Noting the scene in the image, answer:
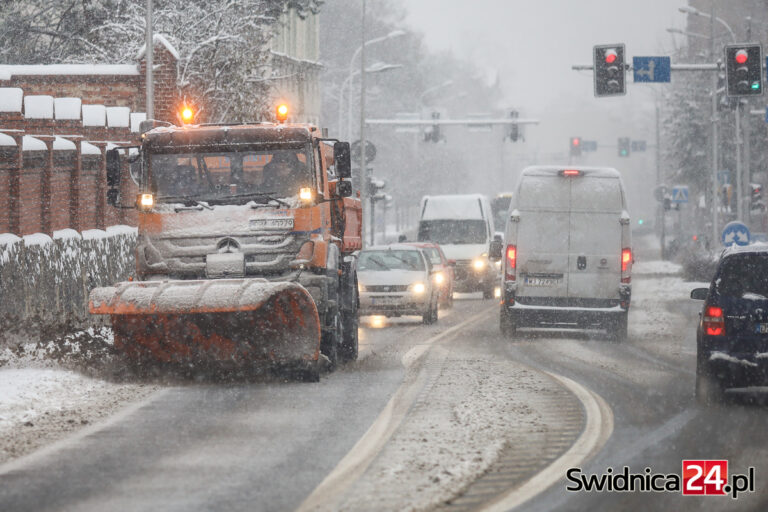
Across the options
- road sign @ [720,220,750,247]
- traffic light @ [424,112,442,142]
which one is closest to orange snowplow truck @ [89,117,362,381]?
road sign @ [720,220,750,247]

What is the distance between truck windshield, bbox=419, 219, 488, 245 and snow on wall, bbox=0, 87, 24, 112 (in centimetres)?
1235

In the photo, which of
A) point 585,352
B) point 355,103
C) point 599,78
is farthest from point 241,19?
point 355,103

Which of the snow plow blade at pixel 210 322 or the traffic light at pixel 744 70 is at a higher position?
the traffic light at pixel 744 70

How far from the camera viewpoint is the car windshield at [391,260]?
2866cm

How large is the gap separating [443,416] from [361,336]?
11.8 m

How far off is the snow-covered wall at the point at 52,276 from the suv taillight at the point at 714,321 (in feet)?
24.5

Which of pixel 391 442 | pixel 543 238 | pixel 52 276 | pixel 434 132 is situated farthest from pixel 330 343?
pixel 434 132

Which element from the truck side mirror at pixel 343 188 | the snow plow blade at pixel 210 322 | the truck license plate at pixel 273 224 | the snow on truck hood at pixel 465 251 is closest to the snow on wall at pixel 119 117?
the snow on truck hood at pixel 465 251

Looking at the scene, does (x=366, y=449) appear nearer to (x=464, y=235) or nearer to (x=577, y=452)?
(x=577, y=452)

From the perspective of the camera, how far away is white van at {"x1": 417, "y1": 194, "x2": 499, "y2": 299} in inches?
1547

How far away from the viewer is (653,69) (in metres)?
34.2

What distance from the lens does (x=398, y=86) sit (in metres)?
116

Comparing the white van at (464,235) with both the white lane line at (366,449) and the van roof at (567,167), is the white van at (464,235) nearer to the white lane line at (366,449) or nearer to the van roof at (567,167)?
the van roof at (567,167)

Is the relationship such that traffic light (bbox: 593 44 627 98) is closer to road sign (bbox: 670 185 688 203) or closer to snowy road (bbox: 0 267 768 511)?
snowy road (bbox: 0 267 768 511)
